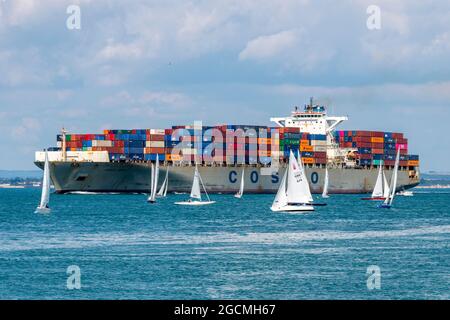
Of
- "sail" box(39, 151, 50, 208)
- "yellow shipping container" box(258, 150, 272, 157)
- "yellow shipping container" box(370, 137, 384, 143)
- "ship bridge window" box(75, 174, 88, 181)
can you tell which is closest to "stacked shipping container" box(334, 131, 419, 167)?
"yellow shipping container" box(370, 137, 384, 143)

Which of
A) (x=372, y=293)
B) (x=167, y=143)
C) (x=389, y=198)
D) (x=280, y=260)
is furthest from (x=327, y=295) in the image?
(x=167, y=143)

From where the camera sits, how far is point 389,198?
334ft

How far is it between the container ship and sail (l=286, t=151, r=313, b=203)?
45.4 meters

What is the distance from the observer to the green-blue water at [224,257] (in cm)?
3450

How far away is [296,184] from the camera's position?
70812 millimetres

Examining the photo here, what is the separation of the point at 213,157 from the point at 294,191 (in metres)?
57.3

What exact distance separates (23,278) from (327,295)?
12.0m

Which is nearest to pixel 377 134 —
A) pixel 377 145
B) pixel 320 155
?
pixel 377 145

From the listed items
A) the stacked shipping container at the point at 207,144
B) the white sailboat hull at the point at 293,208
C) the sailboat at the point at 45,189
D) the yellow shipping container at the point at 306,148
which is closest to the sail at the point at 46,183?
the sailboat at the point at 45,189

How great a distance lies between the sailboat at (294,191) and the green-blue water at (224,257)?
3.18 ft

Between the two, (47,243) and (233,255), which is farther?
(47,243)

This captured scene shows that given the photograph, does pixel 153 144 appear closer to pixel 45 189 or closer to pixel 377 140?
pixel 377 140
